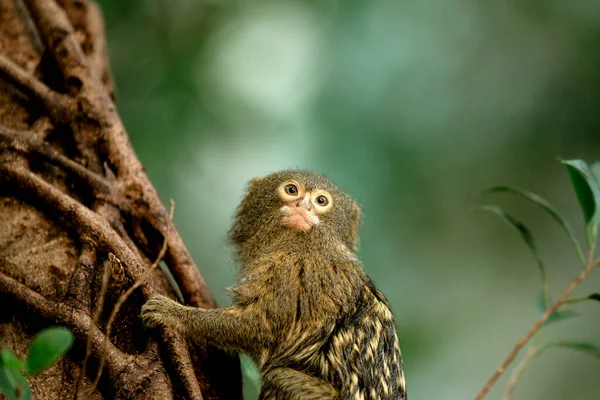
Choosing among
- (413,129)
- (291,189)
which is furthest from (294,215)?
(413,129)

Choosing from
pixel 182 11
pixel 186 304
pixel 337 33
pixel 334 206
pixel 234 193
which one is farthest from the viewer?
pixel 337 33

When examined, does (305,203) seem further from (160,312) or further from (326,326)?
(160,312)

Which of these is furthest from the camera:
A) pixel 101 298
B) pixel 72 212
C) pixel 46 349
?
pixel 72 212

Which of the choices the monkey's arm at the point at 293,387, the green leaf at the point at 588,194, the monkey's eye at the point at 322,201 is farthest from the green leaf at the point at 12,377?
the green leaf at the point at 588,194

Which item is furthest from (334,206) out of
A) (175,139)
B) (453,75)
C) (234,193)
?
(453,75)

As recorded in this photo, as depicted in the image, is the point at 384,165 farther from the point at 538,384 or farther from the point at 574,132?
the point at 538,384

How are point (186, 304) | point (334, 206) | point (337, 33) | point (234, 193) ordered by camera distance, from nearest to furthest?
point (186, 304) → point (334, 206) → point (234, 193) → point (337, 33)
